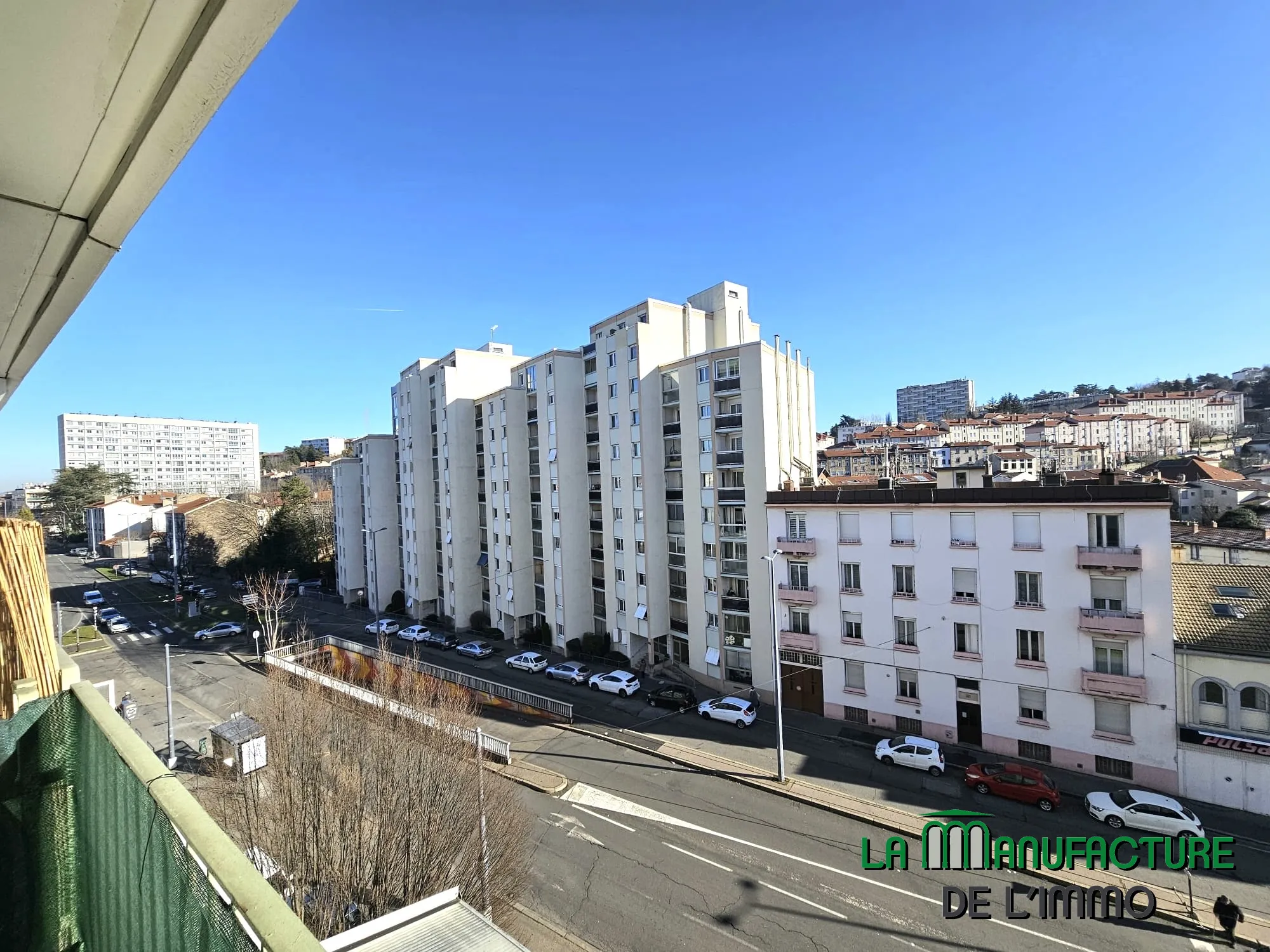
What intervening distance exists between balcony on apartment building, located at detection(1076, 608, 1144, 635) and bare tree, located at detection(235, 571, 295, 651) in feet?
123

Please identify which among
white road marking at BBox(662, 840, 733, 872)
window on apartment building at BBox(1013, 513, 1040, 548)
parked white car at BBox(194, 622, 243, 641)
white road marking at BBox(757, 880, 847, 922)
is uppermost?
window on apartment building at BBox(1013, 513, 1040, 548)

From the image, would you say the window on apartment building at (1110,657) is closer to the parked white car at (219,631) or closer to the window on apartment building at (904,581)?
the window on apartment building at (904,581)

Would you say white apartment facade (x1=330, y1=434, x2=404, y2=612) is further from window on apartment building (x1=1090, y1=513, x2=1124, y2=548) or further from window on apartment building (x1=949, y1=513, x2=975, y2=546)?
window on apartment building (x1=1090, y1=513, x2=1124, y2=548)

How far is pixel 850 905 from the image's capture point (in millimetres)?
15578

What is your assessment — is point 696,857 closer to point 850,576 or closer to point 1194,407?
point 850,576

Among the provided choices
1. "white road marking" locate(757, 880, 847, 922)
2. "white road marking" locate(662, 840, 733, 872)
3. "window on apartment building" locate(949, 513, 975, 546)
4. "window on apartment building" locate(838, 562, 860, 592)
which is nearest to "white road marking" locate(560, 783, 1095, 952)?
"white road marking" locate(662, 840, 733, 872)

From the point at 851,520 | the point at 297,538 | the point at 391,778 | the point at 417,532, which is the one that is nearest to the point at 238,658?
the point at 417,532

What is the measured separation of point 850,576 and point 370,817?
852 inches

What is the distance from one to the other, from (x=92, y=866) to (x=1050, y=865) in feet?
74.1

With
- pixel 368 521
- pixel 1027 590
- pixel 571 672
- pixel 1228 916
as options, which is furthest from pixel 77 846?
pixel 368 521

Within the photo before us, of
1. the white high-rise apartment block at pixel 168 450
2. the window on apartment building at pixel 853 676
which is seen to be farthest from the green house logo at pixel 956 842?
the white high-rise apartment block at pixel 168 450

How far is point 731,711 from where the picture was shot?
27.8 metres

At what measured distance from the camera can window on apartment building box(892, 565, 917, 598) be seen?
84.7 ft

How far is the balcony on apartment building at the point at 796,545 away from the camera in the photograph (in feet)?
92.7
